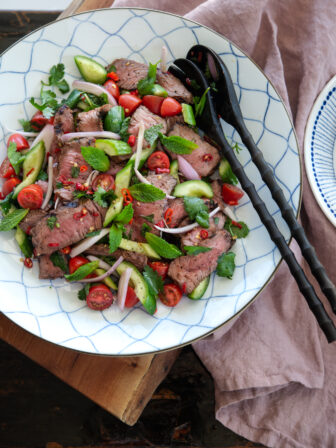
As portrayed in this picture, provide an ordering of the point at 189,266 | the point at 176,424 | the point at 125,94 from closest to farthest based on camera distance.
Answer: the point at 189,266 → the point at 125,94 → the point at 176,424

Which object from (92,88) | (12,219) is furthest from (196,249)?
(92,88)

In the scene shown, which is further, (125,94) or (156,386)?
(156,386)

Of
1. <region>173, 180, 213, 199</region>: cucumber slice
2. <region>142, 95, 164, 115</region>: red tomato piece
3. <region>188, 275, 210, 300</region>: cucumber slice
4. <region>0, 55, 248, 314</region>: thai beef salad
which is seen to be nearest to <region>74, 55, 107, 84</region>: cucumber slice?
<region>0, 55, 248, 314</region>: thai beef salad

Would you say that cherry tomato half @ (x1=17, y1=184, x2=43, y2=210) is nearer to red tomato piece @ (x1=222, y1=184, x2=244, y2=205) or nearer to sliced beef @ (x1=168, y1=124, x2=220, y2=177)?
sliced beef @ (x1=168, y1=124, x2=220, y2=177)

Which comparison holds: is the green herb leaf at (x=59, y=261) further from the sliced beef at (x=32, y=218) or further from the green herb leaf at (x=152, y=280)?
the green herb leaf at (x=152, y=280)

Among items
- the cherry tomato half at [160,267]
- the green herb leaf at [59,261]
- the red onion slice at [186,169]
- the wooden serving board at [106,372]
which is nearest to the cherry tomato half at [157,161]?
the red onion slice at [186,169]

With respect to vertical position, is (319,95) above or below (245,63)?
below

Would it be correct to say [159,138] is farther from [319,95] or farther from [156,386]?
[156,386]

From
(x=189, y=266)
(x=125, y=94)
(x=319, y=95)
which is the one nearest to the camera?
(x=189, y=266)

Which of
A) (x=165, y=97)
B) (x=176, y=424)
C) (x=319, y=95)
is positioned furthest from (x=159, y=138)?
(x=176, y=424)
